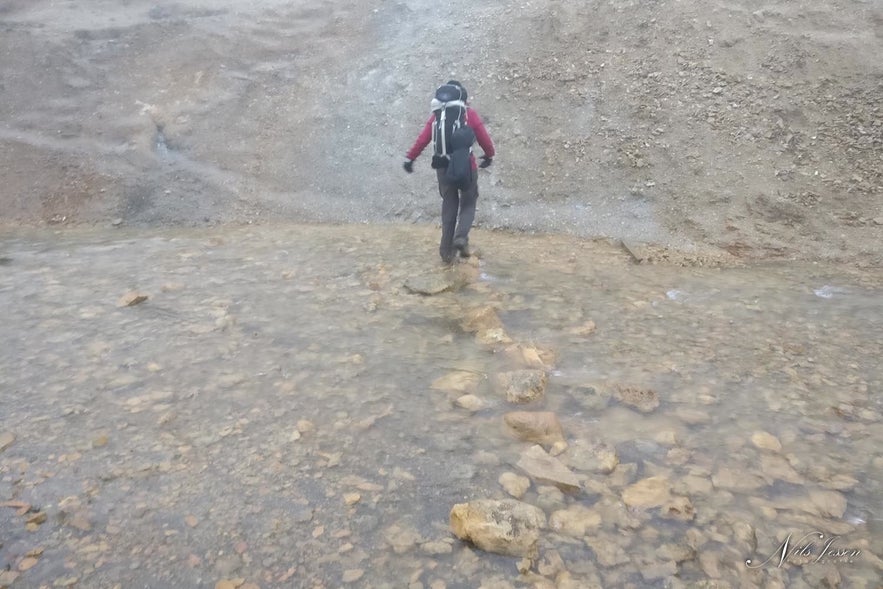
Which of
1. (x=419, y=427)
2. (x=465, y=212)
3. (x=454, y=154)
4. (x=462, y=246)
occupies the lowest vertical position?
(x=419, y=427)

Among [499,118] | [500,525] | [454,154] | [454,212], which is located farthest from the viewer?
[499,118]

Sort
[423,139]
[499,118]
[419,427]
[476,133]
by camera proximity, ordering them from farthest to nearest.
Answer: [499,118]
[423,139]
[476,133]
[419,427]

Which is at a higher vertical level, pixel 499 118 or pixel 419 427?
pixel 499 118

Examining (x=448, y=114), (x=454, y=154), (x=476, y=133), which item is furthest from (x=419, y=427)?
(x=476, y=133)

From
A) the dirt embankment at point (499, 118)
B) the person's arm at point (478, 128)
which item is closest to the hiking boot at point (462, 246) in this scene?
the person's arm at point (478, 128)

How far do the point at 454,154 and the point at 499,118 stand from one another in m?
3.71

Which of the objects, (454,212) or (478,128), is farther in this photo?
(454,212)

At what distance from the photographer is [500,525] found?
9.39 feet

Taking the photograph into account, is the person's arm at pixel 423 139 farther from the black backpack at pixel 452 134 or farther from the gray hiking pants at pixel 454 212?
the gray hiking pants at pixel 454 212

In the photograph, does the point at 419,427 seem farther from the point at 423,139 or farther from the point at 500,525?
the point at 423,139

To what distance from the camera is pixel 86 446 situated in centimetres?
354

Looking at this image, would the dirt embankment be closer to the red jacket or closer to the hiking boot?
the hiking boot

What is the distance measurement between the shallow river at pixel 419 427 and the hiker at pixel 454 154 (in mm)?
577

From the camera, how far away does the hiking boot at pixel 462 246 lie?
6.66 metres
